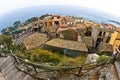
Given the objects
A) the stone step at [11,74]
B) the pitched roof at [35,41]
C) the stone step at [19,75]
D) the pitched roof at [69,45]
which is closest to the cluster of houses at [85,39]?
the pitched roof at [69,45]

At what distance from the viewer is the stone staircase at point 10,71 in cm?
812

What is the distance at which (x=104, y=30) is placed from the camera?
38500 millimetres

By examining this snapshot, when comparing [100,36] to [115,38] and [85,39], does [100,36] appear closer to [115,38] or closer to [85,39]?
[85,39]

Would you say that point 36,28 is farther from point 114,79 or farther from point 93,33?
point 114,79

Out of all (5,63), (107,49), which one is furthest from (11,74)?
(107,49)

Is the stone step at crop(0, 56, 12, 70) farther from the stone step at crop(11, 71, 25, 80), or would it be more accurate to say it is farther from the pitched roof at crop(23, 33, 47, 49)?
the pitched roof at crop(23, 33, 47, 49)

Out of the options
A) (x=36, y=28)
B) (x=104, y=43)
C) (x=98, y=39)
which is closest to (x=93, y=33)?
(x=98, y=39)

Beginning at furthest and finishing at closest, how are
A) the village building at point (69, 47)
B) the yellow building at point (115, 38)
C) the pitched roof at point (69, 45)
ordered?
the yellow building at point (115, 38) → the pitched roof at point (69, 45) → the village building at point (69, 47)

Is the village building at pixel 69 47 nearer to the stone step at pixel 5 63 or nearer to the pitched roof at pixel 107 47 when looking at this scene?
the pitched roof at pixel 107 47

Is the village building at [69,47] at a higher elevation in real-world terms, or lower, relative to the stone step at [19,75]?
lower

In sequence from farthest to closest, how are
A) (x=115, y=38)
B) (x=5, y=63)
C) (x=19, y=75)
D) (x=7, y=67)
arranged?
(x=115, y=38) → (x=5, y=63) → (x=7, y=67) → (x=19, y=75)

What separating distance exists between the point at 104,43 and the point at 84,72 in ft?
95.8

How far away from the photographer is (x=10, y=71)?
8875 millimetres

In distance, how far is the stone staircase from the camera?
26.7ft
